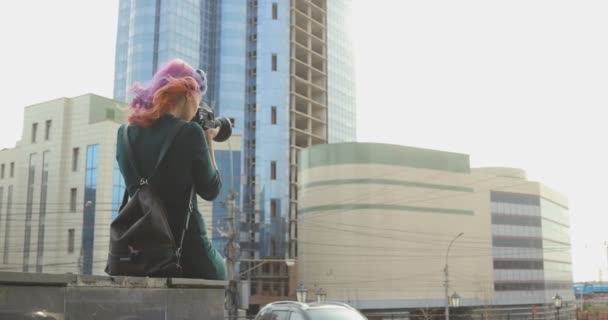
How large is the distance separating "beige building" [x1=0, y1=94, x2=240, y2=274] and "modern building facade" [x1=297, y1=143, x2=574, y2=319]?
11388 millimetres

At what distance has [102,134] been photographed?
53.7 m

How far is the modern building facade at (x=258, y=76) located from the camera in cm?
7075

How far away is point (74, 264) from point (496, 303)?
4607 centimetres

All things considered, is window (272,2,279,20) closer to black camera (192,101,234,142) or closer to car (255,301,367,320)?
car (255,301,367,320)

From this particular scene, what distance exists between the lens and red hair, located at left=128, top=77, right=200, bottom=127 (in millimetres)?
3904

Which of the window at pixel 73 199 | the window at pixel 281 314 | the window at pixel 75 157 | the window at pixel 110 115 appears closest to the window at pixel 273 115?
the window at pixel 110 115

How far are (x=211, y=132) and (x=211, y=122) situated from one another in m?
0.07

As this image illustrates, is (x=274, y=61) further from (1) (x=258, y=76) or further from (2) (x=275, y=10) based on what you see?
(2) (x=275, y=10)

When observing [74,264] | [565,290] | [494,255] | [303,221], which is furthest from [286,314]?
[565,290]

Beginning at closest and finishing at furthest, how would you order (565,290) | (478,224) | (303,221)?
(303,221) < (478,224) < (565,290)

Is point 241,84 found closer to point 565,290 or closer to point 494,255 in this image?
point 494,255

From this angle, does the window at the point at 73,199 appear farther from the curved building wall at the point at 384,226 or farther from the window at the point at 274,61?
the window at the point at 274,61

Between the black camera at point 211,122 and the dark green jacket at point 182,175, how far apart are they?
0.26 m

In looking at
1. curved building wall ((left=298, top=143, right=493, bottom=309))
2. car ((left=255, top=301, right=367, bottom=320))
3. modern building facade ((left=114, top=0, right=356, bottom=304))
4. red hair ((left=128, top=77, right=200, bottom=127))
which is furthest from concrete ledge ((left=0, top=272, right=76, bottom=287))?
modern building facade ((left=114, top=0, right=356, bottom=304))
